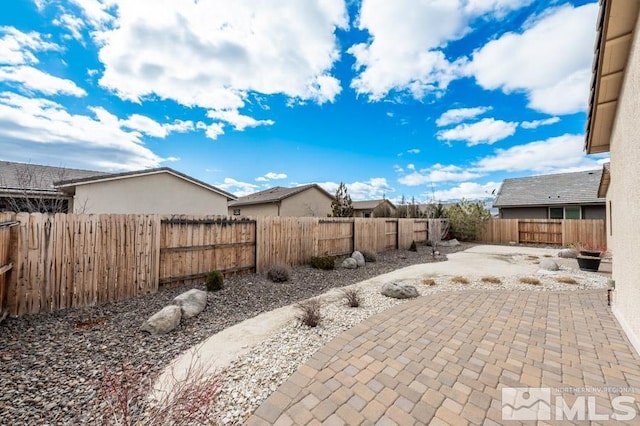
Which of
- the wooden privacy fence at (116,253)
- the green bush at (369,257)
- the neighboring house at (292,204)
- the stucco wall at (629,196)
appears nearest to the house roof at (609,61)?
the stucco wall at (629,196)

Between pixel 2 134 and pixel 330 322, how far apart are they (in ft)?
45.9

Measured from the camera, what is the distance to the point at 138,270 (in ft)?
16.8

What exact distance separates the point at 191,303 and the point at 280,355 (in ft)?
7.86

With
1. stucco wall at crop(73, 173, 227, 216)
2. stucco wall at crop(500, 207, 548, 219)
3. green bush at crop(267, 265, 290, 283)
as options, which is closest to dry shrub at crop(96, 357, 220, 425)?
green bush at crop(267, 265, 290, 283)

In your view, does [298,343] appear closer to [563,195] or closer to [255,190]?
[563,195]

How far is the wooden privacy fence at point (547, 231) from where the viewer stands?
14.1m

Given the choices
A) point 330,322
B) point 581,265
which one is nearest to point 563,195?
point 581,265

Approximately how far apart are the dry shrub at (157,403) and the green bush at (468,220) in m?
19.3

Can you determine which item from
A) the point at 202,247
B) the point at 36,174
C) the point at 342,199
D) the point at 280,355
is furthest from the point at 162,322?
the point at 342,199

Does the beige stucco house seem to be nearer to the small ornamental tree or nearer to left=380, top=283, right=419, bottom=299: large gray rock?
the small ornamental tree

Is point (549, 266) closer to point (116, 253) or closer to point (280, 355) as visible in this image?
point (280, 355)

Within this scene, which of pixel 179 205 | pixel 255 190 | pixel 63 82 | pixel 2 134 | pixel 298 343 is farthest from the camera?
pixel 255 190

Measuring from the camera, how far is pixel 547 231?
15914 mm

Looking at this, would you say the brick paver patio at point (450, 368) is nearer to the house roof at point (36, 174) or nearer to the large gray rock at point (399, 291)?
the large gray rock at point (399, 291)
